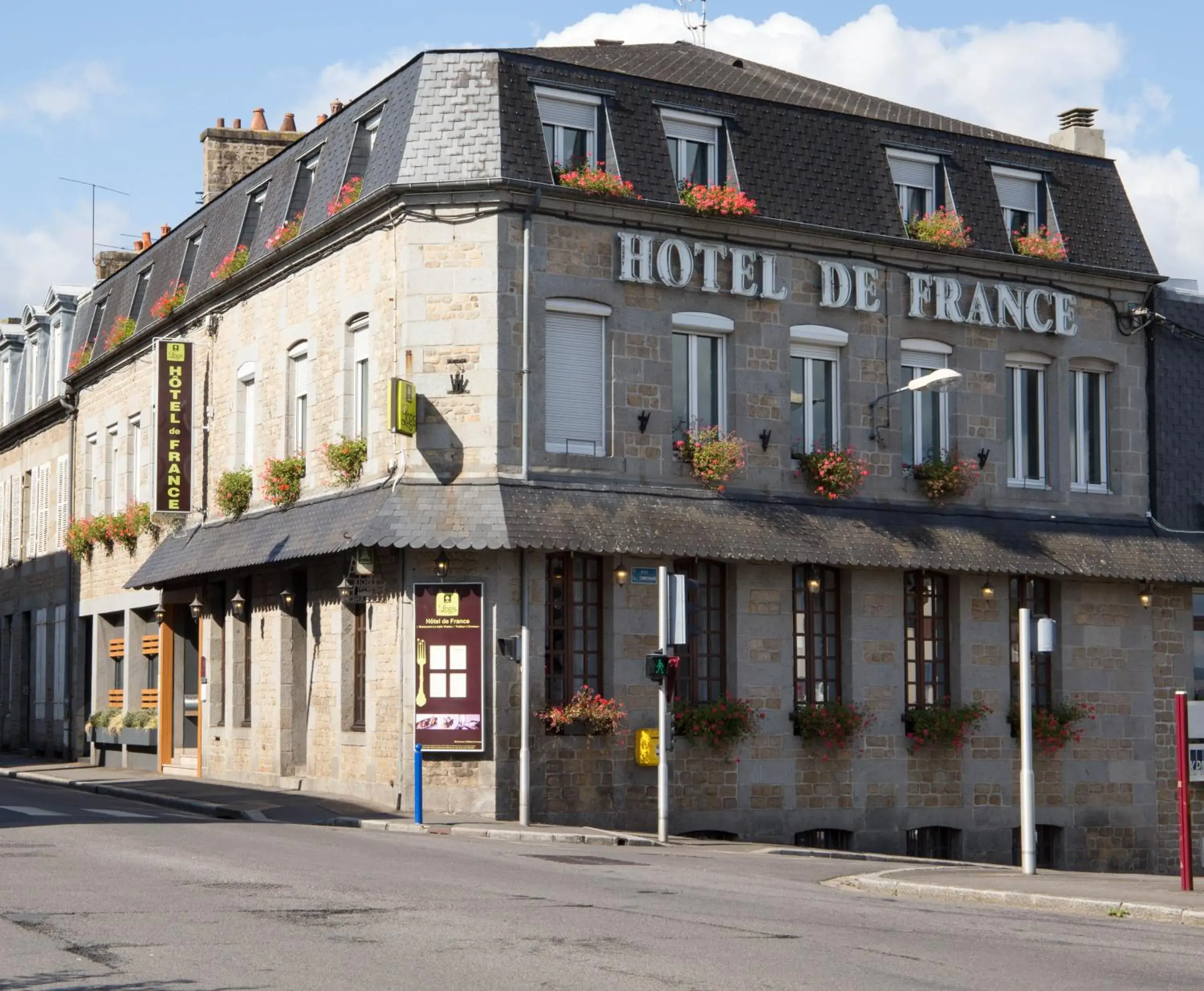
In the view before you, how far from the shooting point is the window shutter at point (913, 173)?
27016mm

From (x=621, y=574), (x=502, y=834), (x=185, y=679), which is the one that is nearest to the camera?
(x=502, y=834)

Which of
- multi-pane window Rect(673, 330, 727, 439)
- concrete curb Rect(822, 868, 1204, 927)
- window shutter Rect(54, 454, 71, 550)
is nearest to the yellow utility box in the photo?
multi-pane window Rect(673, 330, 727, 439)

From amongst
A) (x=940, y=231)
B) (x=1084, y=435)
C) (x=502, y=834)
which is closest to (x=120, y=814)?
(x=502, y=834)

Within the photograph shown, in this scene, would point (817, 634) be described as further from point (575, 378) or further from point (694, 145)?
point (694, 145)

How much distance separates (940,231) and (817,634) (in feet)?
20.2

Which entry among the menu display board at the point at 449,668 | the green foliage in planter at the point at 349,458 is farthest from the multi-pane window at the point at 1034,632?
the green foliage in planter at the point at 349,458

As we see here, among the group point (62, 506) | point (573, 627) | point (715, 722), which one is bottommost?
point (715, 722)

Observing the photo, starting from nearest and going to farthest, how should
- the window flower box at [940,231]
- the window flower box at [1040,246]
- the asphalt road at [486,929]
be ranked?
the asphalt road at [486,929] → the window flower box at [940,231] → the window flower box at [1040,246]

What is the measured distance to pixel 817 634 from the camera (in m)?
25.5

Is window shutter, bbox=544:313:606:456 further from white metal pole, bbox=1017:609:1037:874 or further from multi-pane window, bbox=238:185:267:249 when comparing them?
multi-pane window, bbox=238:185:267:249

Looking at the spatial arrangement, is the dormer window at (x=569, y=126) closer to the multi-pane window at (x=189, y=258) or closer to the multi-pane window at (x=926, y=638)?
the multi-pane window at (x=926, y=638)

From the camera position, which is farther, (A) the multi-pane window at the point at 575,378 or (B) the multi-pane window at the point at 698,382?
(B) the multi-pane window at the point at 698,382

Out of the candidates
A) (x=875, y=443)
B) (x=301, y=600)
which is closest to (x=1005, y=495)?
(x=875, y=443)

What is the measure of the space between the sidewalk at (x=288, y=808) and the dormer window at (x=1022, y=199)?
11.9 metres
